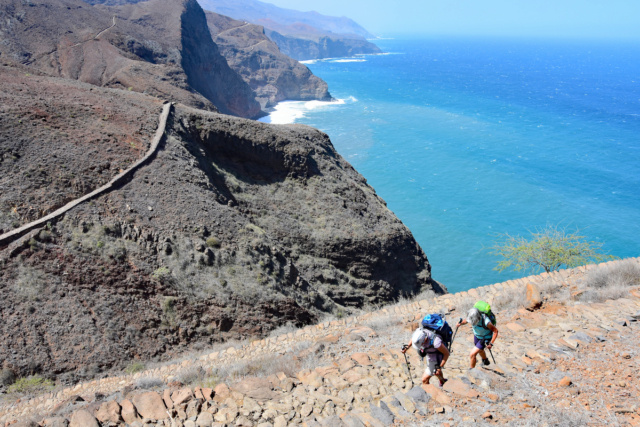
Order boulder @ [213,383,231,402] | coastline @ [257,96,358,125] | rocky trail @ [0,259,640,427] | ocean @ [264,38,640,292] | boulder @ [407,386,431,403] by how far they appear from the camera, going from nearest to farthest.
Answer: rocky trail @ [0,259,640,427]
boulder @ [407,386,431,403]
boulder @ [213,383,231,402]
ocean @ [264,38,640,292]
coastline @ [257,96,358,125]

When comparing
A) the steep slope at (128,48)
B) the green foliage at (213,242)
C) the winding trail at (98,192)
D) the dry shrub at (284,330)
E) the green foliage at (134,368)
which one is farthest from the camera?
the steep slope at (128,48)

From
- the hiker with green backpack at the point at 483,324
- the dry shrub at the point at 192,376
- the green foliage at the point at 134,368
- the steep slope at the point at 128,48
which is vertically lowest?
the green foliage at the point at 134,368

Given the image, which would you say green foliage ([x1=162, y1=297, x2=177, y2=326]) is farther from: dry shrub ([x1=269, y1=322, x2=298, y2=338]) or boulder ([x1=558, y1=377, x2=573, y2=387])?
boulder ([x1=558, y1=377, x2=573, y2=387])

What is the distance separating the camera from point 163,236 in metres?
15.9

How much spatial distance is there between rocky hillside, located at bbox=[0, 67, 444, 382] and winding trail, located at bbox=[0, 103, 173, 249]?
0.75 feet

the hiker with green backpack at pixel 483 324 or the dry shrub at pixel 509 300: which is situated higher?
the hiker with green backpack at pixel 483 324

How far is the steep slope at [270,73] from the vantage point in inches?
4247

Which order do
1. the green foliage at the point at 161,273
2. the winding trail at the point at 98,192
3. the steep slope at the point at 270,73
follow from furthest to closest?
the steep slope at the point at 270,73, the green foliage at the point at 161,273, the winding trail at the point at 98,192

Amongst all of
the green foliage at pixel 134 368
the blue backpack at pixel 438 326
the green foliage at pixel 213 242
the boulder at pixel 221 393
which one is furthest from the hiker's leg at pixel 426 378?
the green foliage at pixel 213 242

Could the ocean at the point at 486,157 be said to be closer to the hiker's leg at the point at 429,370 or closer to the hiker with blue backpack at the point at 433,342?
the hiker's leg at the point at 429,370

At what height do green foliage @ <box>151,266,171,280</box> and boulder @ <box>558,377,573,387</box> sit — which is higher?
boulder @ <box>558,377,573,387</box>

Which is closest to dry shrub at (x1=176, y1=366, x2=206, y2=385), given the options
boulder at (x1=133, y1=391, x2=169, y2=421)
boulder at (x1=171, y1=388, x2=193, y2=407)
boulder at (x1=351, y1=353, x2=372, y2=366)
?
boulder at (x1=171, y1=388, x2=193, y2=407)

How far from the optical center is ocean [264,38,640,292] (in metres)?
45.8

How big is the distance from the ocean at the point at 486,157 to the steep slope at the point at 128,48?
20319 mm
